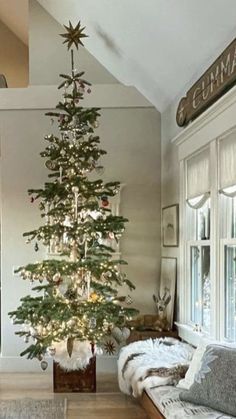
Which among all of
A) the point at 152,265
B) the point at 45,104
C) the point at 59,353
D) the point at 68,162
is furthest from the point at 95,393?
the point at 45,104

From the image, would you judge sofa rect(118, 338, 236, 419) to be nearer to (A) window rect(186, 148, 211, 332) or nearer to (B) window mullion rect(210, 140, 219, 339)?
(B) window mullion rect(210, 140, 219, 339)

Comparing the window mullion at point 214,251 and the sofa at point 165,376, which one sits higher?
the window mullion at point 214,251

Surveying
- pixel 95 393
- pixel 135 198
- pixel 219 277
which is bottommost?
pixel 95 393

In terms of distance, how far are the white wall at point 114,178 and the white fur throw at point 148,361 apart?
1.17 m

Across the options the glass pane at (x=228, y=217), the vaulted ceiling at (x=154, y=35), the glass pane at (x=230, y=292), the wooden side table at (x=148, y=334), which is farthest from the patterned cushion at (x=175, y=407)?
the vaulted ceiling at (x=154, y=35)

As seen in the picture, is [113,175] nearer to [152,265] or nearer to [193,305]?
[152,265]

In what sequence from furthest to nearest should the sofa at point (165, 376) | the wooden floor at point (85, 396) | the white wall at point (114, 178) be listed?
1. the white wall at point (114, 178)
2. the wooden floor at point (85, 396)
3. the sofa at point (165, 376)

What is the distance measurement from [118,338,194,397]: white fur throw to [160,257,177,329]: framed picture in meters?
0.48

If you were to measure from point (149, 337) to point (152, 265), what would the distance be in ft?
3.24

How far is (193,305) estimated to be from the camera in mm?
5012

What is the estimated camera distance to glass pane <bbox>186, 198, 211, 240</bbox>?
4.62 m

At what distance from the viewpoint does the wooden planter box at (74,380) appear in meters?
4.88

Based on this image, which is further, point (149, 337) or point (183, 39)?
point (149, 337)

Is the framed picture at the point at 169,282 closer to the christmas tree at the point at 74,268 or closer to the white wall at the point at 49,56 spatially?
the christmas tree at the point at 74,268
